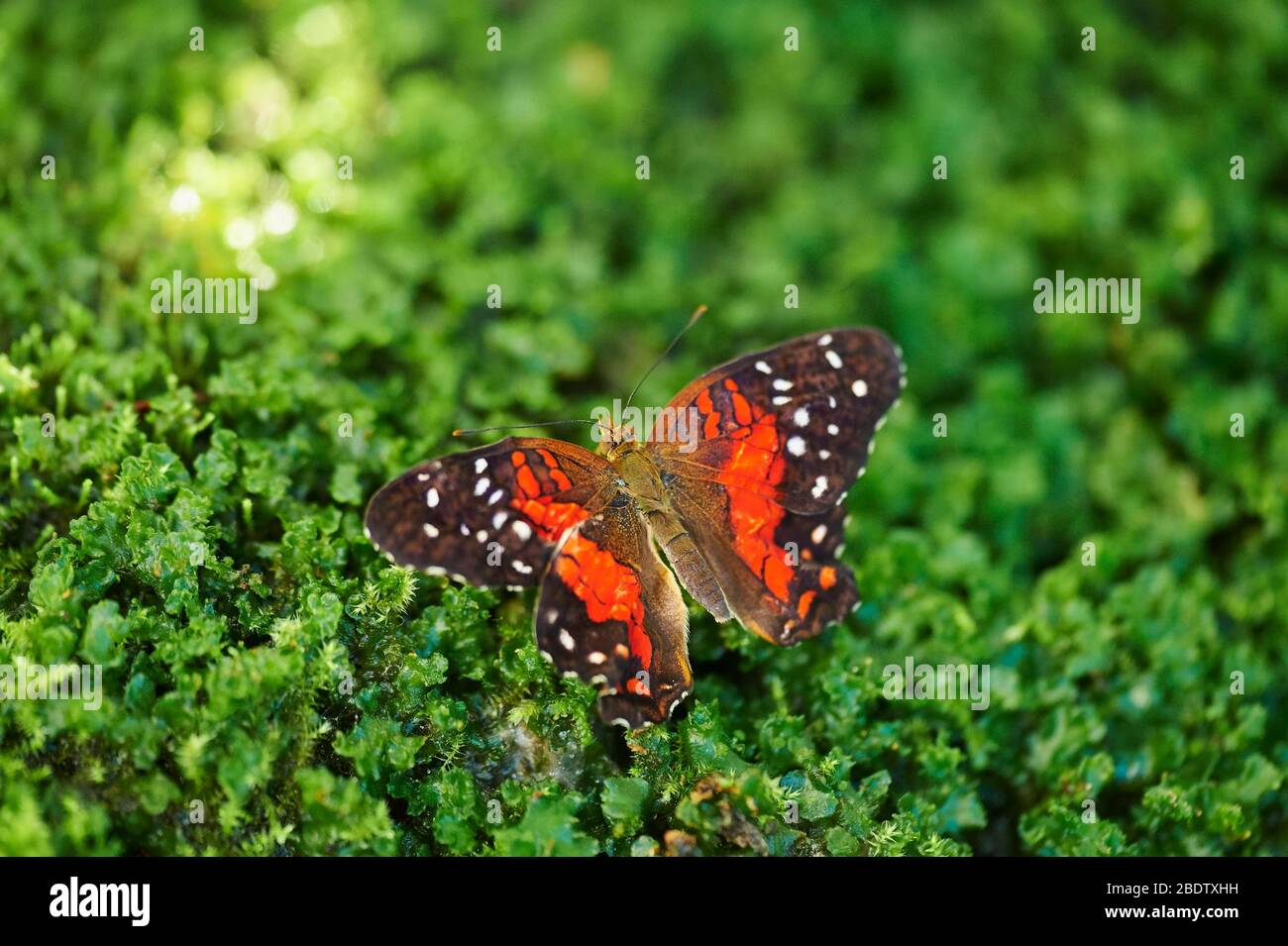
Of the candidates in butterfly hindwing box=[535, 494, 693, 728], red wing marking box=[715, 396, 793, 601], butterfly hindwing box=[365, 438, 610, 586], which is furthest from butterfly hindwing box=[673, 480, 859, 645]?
butterfly hindwing box=[365, 438, 610, 586]

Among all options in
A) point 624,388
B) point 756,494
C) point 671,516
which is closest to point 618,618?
point 671,516

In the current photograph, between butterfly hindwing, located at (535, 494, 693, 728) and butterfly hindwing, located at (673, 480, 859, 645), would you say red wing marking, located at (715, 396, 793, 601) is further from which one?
butterfly hindwing, located at (535, 494, 693, 728)

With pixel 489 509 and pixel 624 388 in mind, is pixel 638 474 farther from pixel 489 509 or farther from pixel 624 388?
pixel 624 388

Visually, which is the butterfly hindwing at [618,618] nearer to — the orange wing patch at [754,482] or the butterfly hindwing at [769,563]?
the butterfly hindwing at [769,563]

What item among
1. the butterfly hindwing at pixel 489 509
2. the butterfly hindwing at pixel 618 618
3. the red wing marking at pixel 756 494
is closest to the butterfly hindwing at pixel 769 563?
the red wing marking at pixel 756 494
